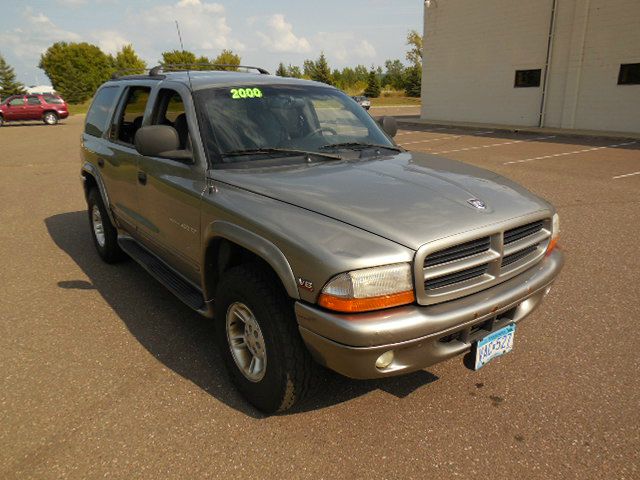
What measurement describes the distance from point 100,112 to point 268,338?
149 inches

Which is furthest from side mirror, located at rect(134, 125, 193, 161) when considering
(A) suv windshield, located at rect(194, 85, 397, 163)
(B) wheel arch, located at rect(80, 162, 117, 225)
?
(B) wheel arch, located at rect(80, 162, 117, 225)

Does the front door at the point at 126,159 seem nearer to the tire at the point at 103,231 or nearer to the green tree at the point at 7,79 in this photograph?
the tire at the point at 103,231

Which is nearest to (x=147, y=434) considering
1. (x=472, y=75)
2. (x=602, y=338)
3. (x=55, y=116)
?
(x=602, y=338)

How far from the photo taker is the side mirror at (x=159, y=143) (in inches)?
118

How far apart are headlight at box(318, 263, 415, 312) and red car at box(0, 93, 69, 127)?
30.3 meters

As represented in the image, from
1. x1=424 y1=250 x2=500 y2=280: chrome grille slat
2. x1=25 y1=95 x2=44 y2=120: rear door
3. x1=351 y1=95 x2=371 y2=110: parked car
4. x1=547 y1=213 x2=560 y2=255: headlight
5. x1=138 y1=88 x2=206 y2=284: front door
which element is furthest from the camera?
x1=25 y1=95 x2=44 y2=120: rear door

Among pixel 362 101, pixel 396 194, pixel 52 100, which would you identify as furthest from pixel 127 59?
pixel 396 194

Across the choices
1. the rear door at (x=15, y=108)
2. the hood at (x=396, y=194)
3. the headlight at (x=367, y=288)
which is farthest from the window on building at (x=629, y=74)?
the rear door at (x=15, y=108)

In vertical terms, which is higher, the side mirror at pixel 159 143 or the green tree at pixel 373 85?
the side mirror at pixel 159 143

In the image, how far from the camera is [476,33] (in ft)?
72.6

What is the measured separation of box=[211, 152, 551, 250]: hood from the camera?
2.34 metres

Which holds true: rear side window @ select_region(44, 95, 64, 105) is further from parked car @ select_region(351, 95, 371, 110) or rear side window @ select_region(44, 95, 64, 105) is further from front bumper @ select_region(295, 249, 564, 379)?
front bumper @ select_region(295, 249, 564, 379)

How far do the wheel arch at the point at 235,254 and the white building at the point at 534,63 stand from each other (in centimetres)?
1889

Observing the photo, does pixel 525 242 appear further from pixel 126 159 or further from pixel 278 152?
pixel 126 159
